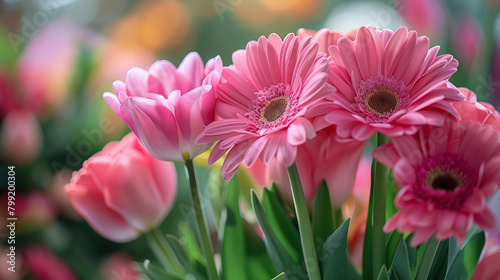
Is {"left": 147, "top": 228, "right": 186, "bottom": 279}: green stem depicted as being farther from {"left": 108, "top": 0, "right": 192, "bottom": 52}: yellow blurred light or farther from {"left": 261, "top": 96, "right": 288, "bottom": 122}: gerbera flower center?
{"left": 108, "top": 0, "right": 192, "bottom": 52}: yellow blurred light

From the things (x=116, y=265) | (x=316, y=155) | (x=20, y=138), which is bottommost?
(x=116, y=265)

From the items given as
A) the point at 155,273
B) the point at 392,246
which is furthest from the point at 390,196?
the point at 155,273

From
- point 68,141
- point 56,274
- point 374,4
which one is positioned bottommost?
point 56,274

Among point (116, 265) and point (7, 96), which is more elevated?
point (7, 96)

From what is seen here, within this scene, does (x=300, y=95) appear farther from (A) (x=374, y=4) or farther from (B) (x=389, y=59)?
(A) (x=374, y=4)

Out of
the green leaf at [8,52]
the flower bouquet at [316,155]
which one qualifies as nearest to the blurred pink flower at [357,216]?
the flower bouquet at [316,155]

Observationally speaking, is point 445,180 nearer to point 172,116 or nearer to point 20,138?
point 172,116

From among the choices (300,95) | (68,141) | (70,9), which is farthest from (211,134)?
(70,9)

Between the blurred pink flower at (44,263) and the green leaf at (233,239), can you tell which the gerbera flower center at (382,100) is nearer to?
the green leaf at (233,239)
